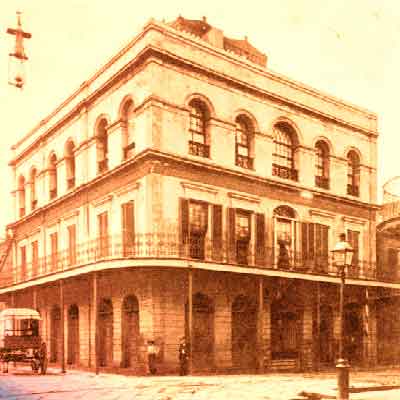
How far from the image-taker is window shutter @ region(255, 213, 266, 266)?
21.0m

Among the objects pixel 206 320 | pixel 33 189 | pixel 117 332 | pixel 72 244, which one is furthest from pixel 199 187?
pixel 33 189

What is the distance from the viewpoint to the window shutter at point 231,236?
66.0 feet

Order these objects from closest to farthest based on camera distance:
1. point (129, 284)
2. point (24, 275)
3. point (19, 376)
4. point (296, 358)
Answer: point (19, 376) → point (129, 284) → point (296, 358) → point (24, 275)

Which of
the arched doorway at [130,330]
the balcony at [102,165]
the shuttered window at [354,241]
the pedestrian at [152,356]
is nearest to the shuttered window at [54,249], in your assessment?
the balcony at [102,165]

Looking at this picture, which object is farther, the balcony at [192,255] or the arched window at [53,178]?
the arched window at [53,178]

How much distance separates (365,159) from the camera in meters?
26.0

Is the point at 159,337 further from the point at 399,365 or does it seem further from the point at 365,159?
the point at 365,159

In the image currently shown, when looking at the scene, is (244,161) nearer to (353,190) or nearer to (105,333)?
(353,190)

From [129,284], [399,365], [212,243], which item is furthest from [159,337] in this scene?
[399,365]

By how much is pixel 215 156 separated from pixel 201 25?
16.9ft

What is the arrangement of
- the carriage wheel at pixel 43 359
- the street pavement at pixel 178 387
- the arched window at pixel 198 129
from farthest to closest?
1. the arched window at pixel 198 129
2. the carriage wheel at pixel 43 359
3. the street pavement at pixel 178 387

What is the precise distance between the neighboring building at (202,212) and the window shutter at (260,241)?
38 mm

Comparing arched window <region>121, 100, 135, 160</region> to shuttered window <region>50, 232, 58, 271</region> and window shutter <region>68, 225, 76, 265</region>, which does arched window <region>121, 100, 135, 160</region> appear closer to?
window shutter <region>68, 225, 76, 265</region>

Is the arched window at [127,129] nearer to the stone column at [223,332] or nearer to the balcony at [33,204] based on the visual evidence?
the stone column at [223,332]
